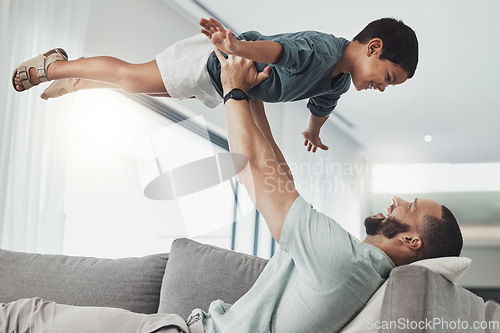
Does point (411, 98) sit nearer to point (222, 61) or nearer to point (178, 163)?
point (178, 163)

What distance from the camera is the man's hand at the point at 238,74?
1.43 meters

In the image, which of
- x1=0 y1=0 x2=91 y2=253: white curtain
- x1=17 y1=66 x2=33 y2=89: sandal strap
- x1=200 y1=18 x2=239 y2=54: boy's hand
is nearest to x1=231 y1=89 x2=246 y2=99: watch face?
x1=200 y1=18 x2=239 y2=54: boy's hand

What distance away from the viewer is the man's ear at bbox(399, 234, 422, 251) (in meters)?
1.38

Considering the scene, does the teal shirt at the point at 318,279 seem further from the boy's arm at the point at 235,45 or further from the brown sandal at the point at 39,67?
the brown sandal at the point at 39,67

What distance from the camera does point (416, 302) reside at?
95 cm

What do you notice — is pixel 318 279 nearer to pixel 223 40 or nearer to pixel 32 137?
pixel 223 40

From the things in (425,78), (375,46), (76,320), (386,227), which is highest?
(425,78)

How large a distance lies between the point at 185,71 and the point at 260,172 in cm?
52

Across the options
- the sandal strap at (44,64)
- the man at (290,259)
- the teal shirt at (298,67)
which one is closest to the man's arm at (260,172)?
the man at (290,259)

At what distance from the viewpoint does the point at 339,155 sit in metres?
5.14

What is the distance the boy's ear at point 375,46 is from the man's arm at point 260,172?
490mm

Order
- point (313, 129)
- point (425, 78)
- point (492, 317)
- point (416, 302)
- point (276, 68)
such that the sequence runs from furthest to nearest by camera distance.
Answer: point (425, 78)
point (313, 129)
point (276, 68)
point (492, 317)
point (416, 302)

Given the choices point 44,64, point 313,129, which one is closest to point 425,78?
point 313,129

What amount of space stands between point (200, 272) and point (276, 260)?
0.31 meters
